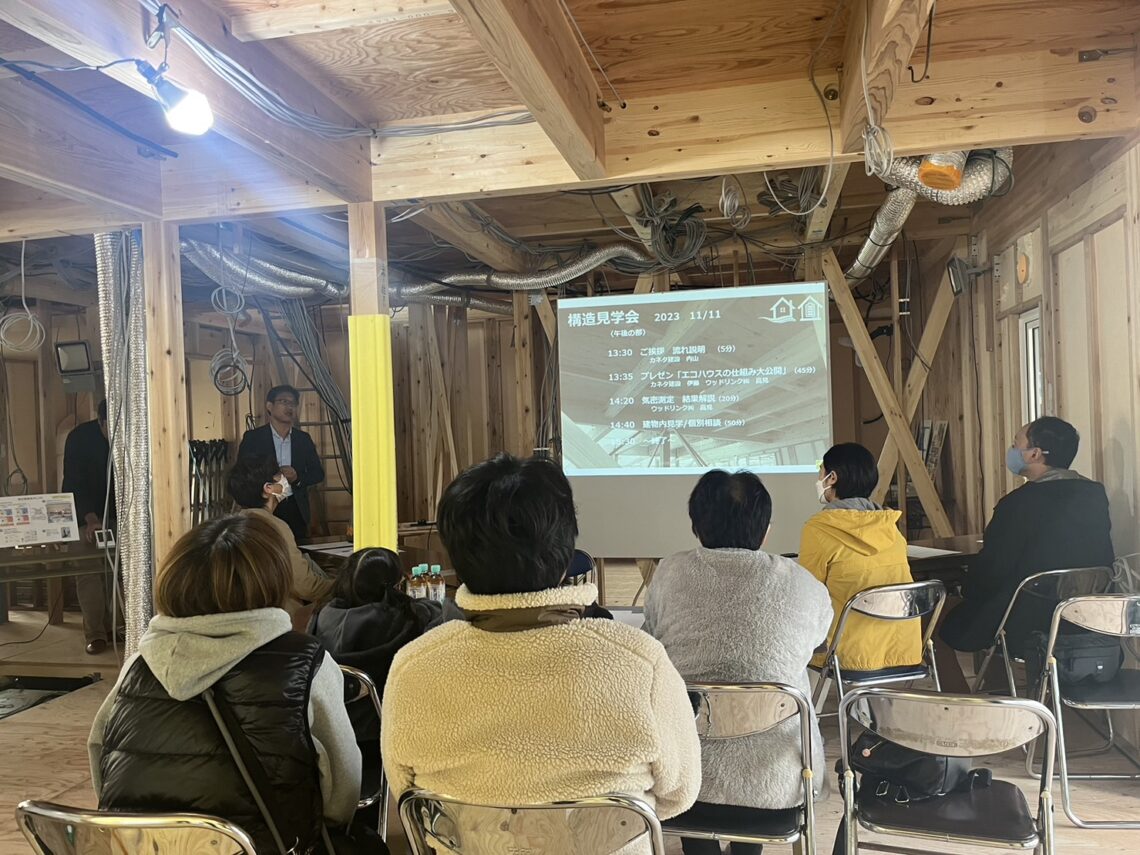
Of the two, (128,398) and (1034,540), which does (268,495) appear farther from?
(1034,540)

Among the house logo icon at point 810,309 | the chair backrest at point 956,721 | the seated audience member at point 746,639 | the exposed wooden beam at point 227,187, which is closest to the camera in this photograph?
the chair backrest at point 956,721

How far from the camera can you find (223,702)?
147cm

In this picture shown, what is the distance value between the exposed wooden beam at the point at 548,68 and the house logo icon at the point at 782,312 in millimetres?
1685

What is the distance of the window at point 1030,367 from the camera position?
421cm

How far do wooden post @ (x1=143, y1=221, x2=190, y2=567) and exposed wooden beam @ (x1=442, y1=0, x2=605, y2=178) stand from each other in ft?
6.52

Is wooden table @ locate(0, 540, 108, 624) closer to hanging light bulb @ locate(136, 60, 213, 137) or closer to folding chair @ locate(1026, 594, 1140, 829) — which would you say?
hanging light bulb @ locate(136, 60, 213, 137)

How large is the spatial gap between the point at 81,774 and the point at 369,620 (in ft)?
6.27

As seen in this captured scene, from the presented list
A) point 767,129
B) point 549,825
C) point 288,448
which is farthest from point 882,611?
point 288,448

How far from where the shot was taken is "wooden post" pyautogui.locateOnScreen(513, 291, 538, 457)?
602 cm

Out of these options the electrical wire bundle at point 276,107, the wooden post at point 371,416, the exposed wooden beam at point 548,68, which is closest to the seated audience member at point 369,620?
the wooden post at point 371,416

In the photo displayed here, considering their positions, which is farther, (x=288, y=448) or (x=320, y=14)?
(x=288, y=448)

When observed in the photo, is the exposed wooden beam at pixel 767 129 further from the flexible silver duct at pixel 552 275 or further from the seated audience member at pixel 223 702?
the seated audience member at pixel 223 702

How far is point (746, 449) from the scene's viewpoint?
4.57 metres

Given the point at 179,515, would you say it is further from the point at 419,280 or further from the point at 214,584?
the point at 419,280
